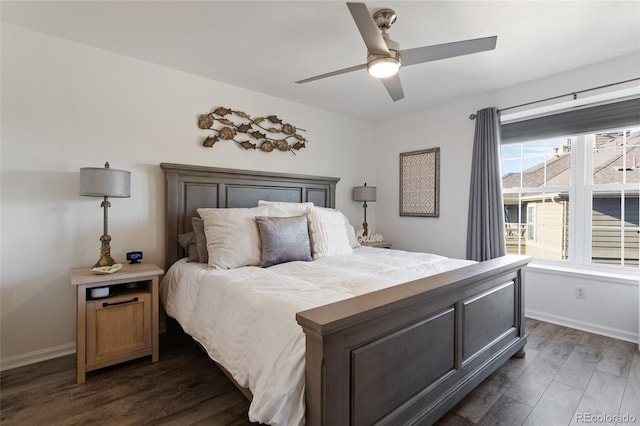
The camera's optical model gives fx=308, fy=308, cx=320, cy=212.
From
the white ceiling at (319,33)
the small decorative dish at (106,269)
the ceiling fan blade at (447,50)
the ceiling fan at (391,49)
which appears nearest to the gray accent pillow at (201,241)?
the small decorative dish at (106,269)

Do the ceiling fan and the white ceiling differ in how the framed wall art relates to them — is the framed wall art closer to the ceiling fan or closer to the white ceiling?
the white ceiling

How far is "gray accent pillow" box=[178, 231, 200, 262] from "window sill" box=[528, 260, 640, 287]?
11.0 ft

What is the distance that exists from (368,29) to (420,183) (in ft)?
8.94

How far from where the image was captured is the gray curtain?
3.27 meters

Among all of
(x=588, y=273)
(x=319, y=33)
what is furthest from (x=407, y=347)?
(x=588, y=273)

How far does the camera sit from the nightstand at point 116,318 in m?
2.01

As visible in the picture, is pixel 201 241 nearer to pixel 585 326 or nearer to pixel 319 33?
pixel 319 33

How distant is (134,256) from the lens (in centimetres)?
252

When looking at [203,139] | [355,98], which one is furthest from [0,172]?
[355,98]

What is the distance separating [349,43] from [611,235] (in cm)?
307

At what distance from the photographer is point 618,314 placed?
273cm

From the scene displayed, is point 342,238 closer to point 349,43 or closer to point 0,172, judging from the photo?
point 349,43

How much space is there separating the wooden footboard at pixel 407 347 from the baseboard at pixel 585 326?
1.33 metres

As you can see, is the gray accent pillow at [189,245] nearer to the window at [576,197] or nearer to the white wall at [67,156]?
the white wall at [67,156]
